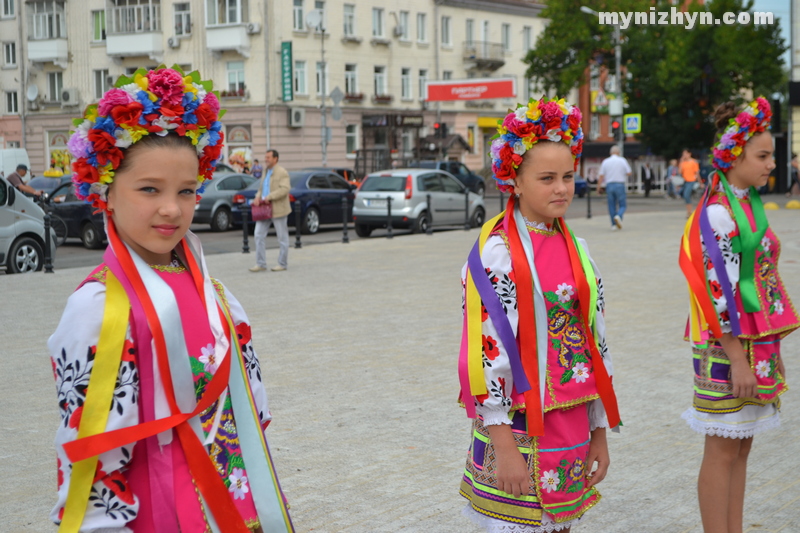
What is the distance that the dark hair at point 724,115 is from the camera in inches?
169

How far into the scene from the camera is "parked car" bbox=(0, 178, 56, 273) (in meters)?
15.7

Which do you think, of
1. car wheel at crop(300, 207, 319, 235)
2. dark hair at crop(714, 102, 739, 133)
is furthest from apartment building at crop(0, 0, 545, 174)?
dark hair at crop(714, 102, 739, 133)

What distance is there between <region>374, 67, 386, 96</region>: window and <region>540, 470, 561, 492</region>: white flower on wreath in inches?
1985

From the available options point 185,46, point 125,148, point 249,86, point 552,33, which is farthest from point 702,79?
point 125,148

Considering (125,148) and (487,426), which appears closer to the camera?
(125,148)

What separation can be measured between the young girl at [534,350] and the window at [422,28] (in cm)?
5282

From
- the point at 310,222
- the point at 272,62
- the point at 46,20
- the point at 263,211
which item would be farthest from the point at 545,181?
Answer: the point at 46,20

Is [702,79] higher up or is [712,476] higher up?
[702,79]

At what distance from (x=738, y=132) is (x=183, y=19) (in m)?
47.3

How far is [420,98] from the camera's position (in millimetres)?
55094

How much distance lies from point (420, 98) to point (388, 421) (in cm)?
4975

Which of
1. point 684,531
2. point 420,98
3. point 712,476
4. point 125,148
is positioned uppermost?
point 420,98

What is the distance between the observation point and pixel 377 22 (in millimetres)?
52625

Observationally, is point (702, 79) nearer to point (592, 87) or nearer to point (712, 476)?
point (592, 87)
